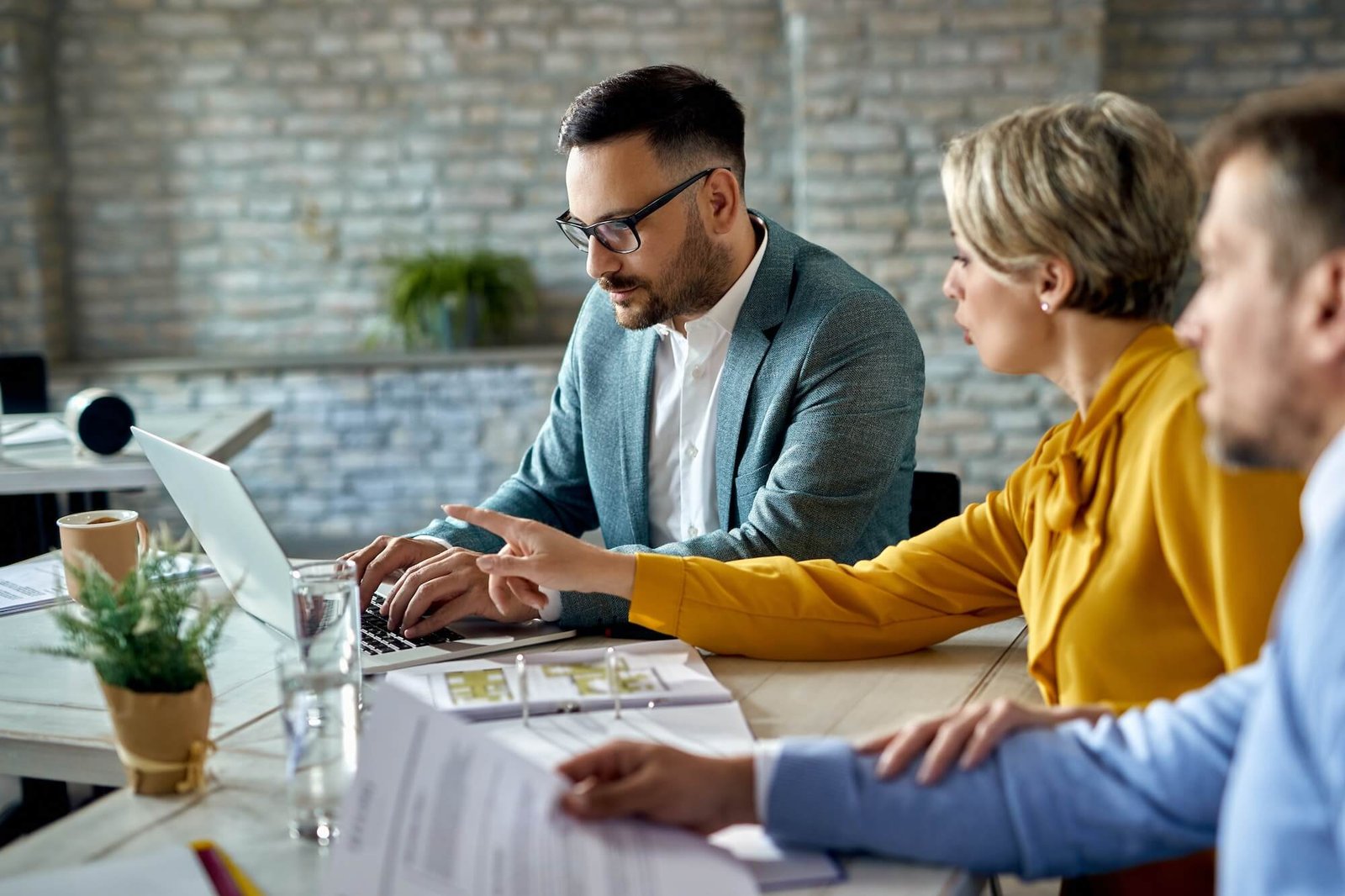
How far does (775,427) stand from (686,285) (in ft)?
0.92

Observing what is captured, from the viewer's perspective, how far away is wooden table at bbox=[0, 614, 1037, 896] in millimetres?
1000

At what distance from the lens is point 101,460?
298 cm

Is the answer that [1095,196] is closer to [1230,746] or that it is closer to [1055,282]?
[1055,282]

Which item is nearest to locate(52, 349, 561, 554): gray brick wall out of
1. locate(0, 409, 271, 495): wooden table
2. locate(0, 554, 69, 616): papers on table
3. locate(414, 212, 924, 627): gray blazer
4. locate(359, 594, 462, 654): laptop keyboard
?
locate(0, 409, 271, 495): wooden table

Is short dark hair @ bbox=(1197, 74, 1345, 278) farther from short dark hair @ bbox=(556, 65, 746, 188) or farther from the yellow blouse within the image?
short dark hair @ bbox=(556, 65, 746, 188)

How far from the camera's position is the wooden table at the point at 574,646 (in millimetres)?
1000

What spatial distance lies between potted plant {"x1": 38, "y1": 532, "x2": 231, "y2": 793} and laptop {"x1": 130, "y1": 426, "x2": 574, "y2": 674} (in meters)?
0.16

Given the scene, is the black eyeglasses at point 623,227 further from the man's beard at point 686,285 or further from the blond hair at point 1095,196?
the blond hair at point 1095,196

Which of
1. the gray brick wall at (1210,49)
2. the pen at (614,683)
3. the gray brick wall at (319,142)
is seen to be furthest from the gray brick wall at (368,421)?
the pen at (614,683)

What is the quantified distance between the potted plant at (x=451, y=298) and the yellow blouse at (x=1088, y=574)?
12.5 feet

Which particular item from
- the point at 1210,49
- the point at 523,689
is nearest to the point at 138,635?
the point at 523,689

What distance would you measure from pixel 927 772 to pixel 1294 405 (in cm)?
37

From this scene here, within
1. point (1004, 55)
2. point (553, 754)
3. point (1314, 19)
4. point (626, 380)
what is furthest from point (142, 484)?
point (1314, 19)

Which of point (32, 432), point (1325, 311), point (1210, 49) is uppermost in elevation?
point (1210, 49)
